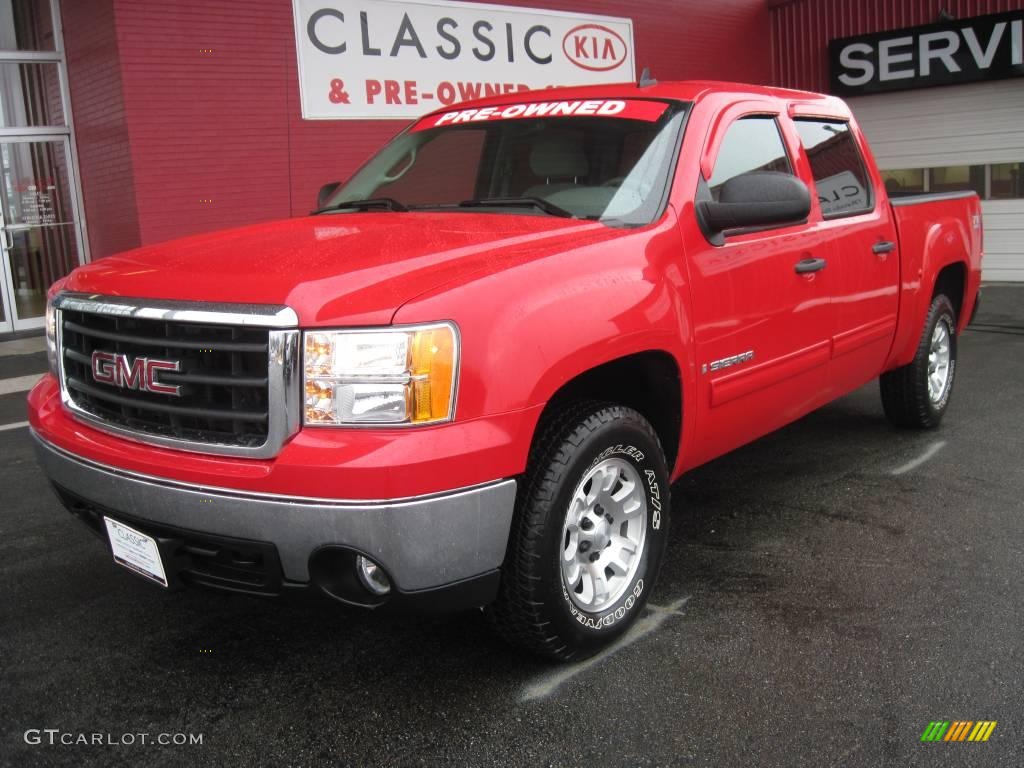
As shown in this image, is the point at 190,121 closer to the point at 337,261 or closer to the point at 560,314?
the point at 337,261

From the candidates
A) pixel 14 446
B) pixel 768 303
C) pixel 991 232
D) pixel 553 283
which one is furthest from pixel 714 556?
pixel 991 232

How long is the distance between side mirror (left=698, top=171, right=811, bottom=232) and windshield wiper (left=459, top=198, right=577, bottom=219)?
49 cm

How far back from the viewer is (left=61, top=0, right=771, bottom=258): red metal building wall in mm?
10602

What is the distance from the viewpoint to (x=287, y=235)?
10.6 feet

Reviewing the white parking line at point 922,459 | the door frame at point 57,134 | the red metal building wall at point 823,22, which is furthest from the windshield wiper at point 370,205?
the red metal building wall at point 823,22

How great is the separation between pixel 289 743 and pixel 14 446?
422cm

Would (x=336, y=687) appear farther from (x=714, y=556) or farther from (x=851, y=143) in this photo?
(x=851, y=143)

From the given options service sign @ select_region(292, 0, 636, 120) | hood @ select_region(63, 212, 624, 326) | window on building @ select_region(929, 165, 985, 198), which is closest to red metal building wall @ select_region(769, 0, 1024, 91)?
window on building @ select_region(929, 165, 985, 198)

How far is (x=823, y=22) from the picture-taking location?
16359mm

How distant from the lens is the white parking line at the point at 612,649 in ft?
9.23

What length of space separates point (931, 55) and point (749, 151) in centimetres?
1301

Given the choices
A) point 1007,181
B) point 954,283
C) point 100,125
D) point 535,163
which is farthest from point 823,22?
point 535,163

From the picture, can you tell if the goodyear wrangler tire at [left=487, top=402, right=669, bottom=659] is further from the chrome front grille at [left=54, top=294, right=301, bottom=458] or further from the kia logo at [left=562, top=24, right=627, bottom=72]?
the kia logo at [left=562, top=24, right=627, bottom=72]

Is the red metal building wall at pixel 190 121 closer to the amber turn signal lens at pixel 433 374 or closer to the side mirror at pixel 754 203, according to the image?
the side mirror at pixel 754 203
